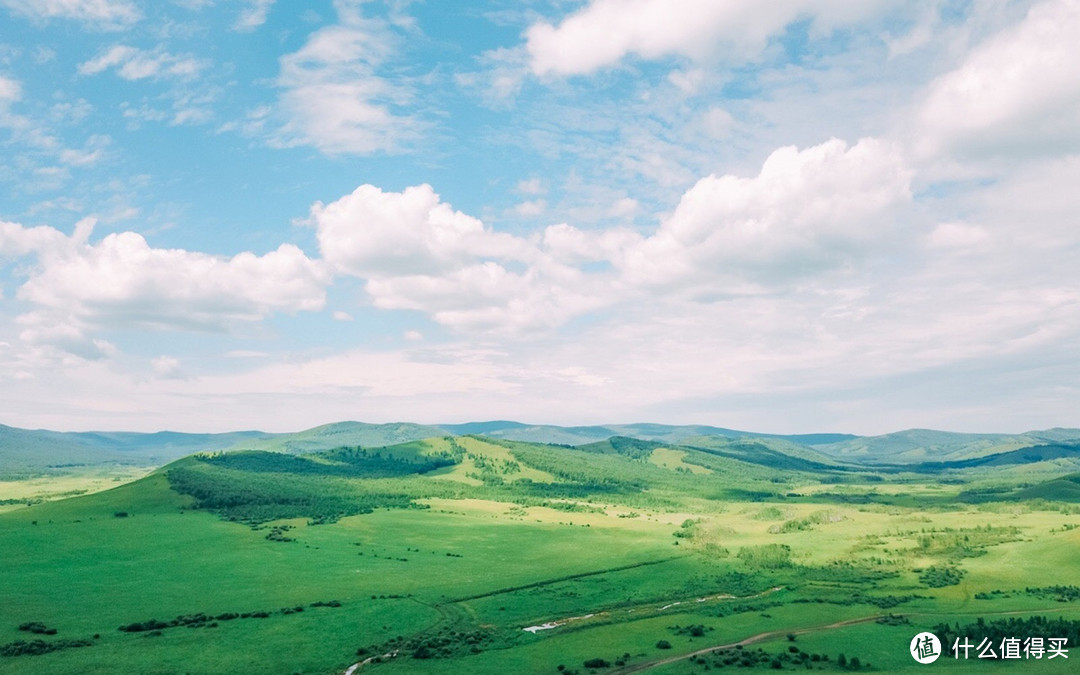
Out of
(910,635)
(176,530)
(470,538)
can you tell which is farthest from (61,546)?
(910,635)

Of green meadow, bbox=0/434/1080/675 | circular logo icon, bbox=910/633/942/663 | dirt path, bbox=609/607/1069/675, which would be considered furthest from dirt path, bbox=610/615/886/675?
circular logo icon, bbox=910/633/942/663

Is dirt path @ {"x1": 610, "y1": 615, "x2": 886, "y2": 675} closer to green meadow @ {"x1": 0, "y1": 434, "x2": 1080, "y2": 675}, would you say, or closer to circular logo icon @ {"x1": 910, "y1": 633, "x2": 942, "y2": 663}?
green meadow @ {"x1": 0, "y1": 434, "x2": 1080, "y2": 675}

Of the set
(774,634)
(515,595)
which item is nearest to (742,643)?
(774,634)

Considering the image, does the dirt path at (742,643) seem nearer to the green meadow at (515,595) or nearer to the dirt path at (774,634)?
the dirt path at (774,634)

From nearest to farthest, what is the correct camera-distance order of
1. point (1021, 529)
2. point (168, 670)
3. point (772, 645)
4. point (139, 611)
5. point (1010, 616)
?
1. point (168, 670)
2. point (772, 645)
3. point (1010, 616)
4. point (139, 611)
5. point (1021, 529)

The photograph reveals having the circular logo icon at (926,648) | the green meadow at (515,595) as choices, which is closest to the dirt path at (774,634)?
the green meadow at (515,595)

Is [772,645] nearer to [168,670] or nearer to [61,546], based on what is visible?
[168,670]

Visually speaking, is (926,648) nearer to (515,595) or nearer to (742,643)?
(742,643)

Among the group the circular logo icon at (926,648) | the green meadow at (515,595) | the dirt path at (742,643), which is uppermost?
the circular logo icon at (926,648)

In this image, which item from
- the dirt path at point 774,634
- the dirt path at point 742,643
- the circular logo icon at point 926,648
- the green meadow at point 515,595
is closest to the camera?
the dirt path at point 742,643
